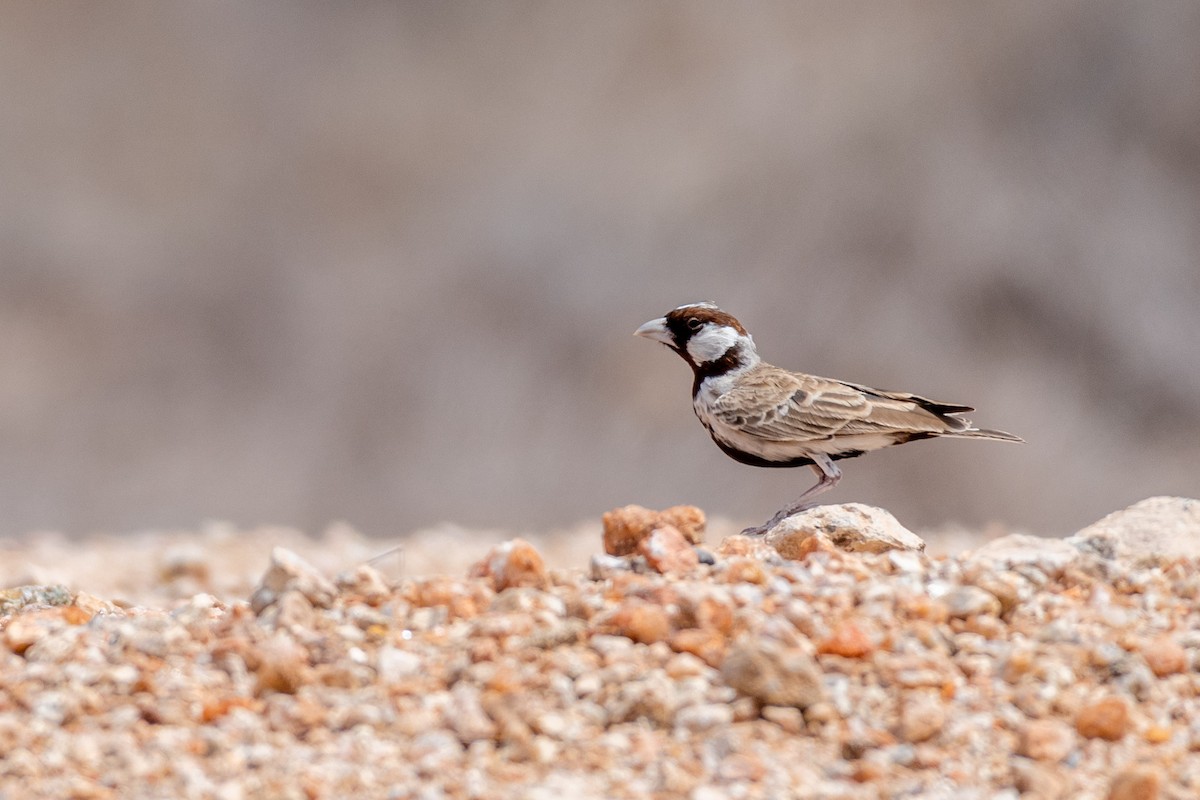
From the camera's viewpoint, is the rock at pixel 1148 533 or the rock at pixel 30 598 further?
the rock at pixel 30 598

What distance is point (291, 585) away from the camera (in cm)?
225

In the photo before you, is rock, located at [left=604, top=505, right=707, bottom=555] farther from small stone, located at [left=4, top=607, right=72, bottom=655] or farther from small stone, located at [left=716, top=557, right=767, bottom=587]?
small stone, located at [left=4, top=607, right=72, bottom=655]

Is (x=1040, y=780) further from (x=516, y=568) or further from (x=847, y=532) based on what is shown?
(x=847, y=532)

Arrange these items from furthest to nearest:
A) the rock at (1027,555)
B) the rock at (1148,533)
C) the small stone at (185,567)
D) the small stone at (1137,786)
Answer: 1. the small stone at (185,567)
2. the rock at (1148,533)
3. the rock at (1027,555)
4. the small stone at (1137,786)

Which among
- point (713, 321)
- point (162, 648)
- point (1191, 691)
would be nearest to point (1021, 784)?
point (1191, 691)

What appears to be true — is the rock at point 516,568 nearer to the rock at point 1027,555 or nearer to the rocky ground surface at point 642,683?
the rocky ground surface at point 642,683

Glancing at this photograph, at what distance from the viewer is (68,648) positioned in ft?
6.91

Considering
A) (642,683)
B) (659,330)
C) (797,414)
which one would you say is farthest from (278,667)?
(659,330)

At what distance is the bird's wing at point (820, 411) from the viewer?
3918mm

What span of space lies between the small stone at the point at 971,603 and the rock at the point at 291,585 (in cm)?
109

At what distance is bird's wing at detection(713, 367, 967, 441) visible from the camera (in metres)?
3.92

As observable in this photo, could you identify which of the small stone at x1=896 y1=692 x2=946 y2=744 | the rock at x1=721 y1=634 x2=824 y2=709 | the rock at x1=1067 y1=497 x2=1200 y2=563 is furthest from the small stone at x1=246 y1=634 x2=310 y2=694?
the rock at x1=1067 y1=497 x2=1200 y2=563

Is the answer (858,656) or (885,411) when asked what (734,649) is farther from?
(885,411)

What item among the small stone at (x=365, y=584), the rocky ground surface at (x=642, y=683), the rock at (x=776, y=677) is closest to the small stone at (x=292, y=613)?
the rocky ground surface at (x=642, y=683)
